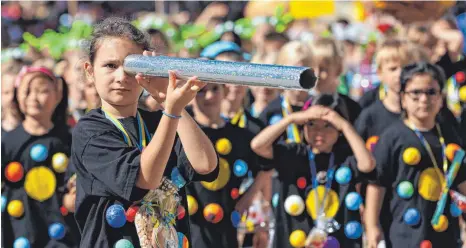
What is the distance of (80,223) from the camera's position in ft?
14.6

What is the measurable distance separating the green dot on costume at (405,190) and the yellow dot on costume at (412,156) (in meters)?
0.13

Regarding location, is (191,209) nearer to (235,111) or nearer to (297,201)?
(297,201)

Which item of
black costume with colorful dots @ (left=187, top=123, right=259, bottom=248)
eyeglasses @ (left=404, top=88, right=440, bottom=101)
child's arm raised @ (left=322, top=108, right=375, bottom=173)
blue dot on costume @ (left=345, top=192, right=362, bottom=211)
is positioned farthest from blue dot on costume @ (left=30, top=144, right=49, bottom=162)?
eyeglasses @ (left=404, top=88, right=440, bottom=101)

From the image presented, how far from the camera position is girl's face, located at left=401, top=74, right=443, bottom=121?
6730mm

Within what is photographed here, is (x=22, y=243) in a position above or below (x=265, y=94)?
below

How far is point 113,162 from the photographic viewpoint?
4.12 metres

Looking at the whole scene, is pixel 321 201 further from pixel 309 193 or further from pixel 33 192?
pixel 33 192

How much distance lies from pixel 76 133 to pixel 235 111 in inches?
147

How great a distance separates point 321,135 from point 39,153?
1.83m

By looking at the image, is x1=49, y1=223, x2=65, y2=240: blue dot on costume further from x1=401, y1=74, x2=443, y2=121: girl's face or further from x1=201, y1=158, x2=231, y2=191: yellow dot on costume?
Answer: x1=401, y1=74, x2=443, y2=121: girl's face

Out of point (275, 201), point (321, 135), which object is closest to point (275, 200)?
point (275, 201)

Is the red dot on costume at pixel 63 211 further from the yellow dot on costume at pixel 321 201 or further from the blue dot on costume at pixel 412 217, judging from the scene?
the blue dot on costume at pixel 412 217

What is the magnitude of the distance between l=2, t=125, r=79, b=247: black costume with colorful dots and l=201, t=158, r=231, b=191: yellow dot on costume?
97cm

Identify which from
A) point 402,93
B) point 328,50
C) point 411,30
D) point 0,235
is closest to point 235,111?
point 328,50
